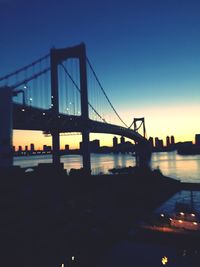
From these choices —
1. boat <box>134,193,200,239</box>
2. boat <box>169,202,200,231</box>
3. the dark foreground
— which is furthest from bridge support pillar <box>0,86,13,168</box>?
boat <box>169,202,200,231</box>

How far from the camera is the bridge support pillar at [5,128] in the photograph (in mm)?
19547

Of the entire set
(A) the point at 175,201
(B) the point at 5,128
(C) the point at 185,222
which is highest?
(B) the point at 5,128

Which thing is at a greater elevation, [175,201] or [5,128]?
[5,128]

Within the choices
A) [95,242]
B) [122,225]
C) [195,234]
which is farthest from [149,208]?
[95,242]

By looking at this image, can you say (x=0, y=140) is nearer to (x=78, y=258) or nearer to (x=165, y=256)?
(x=78, y=258)

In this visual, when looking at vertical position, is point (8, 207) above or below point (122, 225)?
above

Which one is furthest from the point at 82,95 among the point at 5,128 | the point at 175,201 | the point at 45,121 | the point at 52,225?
the point at 52,225

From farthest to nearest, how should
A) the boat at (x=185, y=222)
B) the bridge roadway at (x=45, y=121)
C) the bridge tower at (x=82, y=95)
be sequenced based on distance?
1. the bridge tower at (x=82, y=95)
2. the bridge roadway at (x=45, y=121)
3. the boat at (x=185, y=222)

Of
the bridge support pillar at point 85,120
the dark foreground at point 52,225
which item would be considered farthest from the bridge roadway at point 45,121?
the dark foreground at point 52,225

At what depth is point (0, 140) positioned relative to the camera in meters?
19.7

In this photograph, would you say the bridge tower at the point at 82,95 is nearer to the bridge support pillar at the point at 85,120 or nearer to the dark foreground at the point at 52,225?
the bridge support pillar at the point at 85,120

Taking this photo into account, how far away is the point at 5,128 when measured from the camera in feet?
65.6

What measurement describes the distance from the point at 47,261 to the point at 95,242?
548 cm

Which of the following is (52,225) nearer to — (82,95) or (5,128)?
(5,128)
